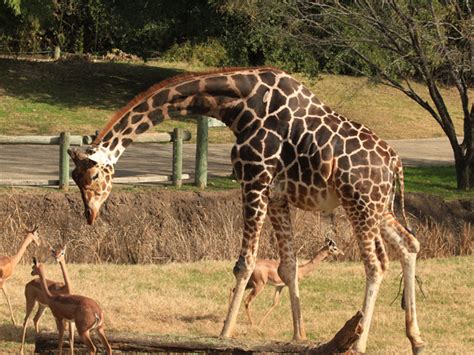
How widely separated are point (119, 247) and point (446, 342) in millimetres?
6409

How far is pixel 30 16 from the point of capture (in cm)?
3478

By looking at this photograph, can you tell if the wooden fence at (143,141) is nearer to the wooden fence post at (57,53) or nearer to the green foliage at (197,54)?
the green foliage at (197,54)

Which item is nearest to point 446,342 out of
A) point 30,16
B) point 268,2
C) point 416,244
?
point 416,244

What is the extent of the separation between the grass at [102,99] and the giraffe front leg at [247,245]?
57.6ft

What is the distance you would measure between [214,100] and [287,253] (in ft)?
Answer: 5.84

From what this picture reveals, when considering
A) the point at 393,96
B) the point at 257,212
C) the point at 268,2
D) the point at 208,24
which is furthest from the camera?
the point at 393,96

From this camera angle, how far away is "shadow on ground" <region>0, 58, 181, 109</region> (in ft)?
109

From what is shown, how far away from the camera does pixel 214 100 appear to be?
10.8 meters

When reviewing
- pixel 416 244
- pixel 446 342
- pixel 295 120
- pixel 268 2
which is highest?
pixel 268 2

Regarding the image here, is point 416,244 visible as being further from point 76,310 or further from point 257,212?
point 76,310

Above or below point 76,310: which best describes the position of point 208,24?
above

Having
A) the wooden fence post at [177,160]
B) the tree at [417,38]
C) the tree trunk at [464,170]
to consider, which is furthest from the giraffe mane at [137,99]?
the tree trunk at [464,170]

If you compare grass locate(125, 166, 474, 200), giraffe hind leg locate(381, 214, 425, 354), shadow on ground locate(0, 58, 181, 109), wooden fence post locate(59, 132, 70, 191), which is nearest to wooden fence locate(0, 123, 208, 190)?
wooden fence post locate(59, 132, 70, 191)

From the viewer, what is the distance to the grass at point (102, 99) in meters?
30.2
